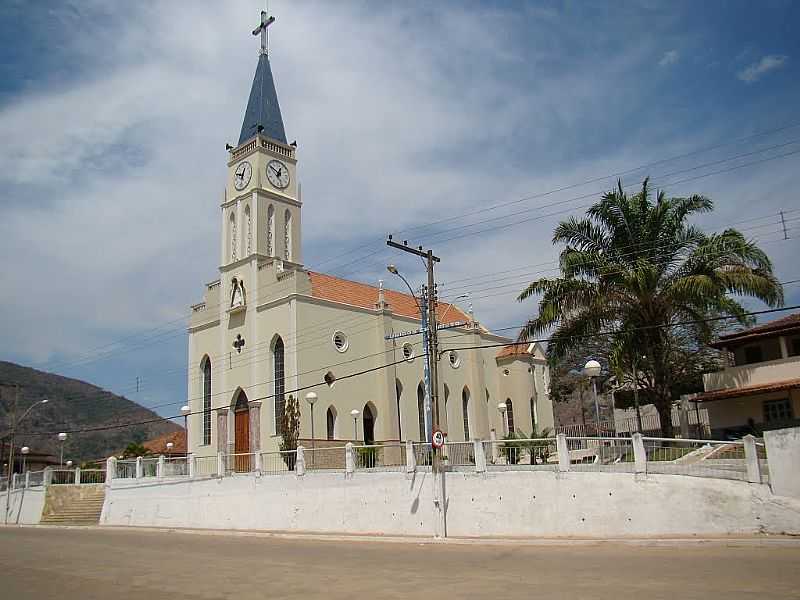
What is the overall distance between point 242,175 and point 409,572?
29.8 metres

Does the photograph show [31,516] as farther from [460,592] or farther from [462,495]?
[460,592]

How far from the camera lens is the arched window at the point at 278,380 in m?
33.0

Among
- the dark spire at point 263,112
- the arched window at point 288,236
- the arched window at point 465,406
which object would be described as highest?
the dark spire at point 263,112

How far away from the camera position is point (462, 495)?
63.3 feet

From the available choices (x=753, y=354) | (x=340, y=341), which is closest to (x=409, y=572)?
(x=753, y=354)

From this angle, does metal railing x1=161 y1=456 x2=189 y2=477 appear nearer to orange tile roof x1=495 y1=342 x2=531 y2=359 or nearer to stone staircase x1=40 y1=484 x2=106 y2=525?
stone staircase x1=40 y1=484 x2=106 y2=525

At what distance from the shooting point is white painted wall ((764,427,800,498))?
15.1m

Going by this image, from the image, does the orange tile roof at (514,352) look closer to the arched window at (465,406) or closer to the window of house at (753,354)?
the arched window at (465,406)

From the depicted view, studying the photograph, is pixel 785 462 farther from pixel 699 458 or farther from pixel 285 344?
pixel 285 344

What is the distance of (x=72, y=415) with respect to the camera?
365 feet

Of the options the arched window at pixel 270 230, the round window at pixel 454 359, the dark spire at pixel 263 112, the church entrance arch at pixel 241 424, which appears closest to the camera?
the church entrance arch at pixel 241 424

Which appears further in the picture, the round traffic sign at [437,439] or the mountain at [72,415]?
the mountain at [72,415]

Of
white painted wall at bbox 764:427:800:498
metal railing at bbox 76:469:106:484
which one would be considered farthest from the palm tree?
metal railing at bbox 76:469:106:484

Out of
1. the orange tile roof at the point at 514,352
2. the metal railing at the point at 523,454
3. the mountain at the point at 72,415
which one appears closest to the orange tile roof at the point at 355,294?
the orange tile roof at the point at 514,352
